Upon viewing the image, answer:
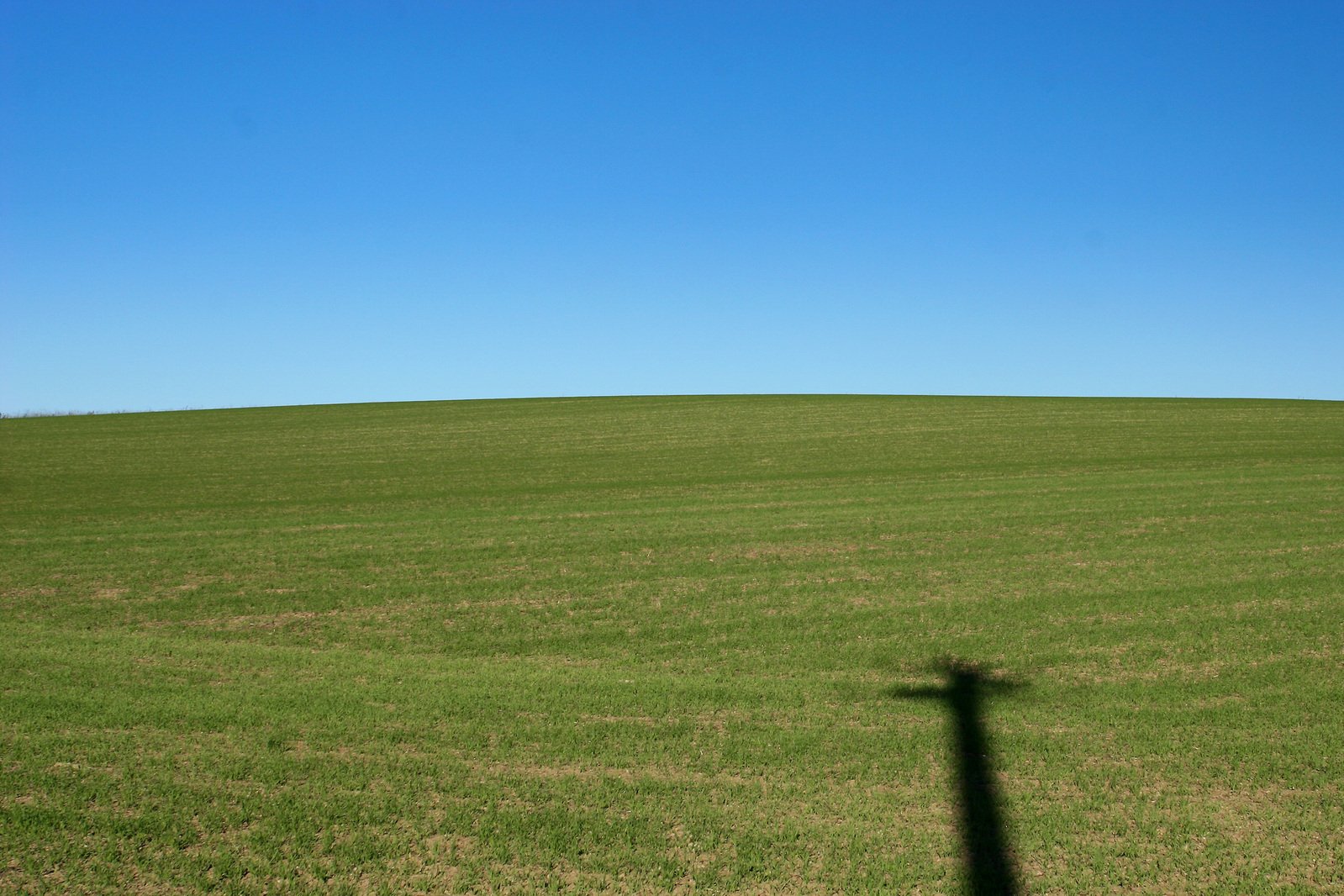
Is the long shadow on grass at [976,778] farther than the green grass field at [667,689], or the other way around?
the green grass field at [667,689]

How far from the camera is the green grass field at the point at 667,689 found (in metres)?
4.17

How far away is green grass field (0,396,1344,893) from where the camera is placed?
13.7ft

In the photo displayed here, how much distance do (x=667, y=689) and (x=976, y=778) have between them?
227 centimetres

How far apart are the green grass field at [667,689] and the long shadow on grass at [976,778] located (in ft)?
0.26

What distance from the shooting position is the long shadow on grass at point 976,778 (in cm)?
401

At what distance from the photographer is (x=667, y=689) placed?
6.38 meters

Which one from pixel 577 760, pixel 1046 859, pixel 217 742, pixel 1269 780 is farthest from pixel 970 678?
pixel 217 742

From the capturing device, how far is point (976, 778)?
16.1 ft

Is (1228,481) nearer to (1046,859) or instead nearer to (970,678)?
(970,678)

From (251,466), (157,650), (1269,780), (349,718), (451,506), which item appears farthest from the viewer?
(251,466)

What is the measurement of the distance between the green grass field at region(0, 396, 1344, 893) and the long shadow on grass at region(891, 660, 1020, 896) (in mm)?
79

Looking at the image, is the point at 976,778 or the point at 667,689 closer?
the point at 976,778

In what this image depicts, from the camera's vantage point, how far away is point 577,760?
511 cm

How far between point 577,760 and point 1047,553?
788 cm
